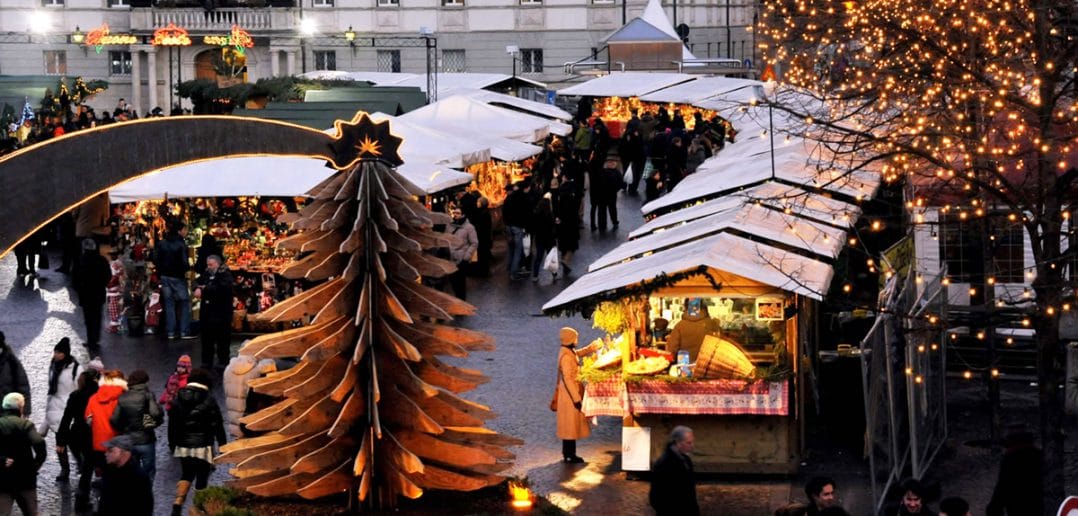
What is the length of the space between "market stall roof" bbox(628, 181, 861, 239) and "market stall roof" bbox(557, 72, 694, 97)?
84.4 ft

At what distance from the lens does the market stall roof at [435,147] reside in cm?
2752

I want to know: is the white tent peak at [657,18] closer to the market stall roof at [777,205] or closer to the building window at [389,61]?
the building window at [389,61]

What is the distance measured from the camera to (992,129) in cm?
1573

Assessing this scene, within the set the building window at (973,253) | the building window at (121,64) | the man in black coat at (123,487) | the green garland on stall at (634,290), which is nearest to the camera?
the man in black coat at (123,487)

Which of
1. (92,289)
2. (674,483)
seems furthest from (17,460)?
(92,289)

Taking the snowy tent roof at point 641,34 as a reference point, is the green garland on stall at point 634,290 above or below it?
below

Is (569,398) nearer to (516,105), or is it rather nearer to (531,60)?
(516,105)

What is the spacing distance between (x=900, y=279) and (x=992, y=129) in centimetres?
374

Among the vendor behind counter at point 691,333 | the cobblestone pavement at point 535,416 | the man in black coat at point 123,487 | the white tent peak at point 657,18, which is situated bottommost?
the cobblestone pavement at point 535,416

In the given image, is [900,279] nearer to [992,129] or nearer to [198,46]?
[992,129]

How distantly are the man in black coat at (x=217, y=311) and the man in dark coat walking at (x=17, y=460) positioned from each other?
7408 mm

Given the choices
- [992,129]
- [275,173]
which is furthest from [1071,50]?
[275,173]

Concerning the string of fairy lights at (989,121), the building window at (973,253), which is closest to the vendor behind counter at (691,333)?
the string of fairy lights at (989,121)

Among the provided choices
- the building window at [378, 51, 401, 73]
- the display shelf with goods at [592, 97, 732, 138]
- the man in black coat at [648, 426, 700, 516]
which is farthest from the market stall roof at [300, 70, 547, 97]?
the man in black coat at [648, 426, 700, 516]
